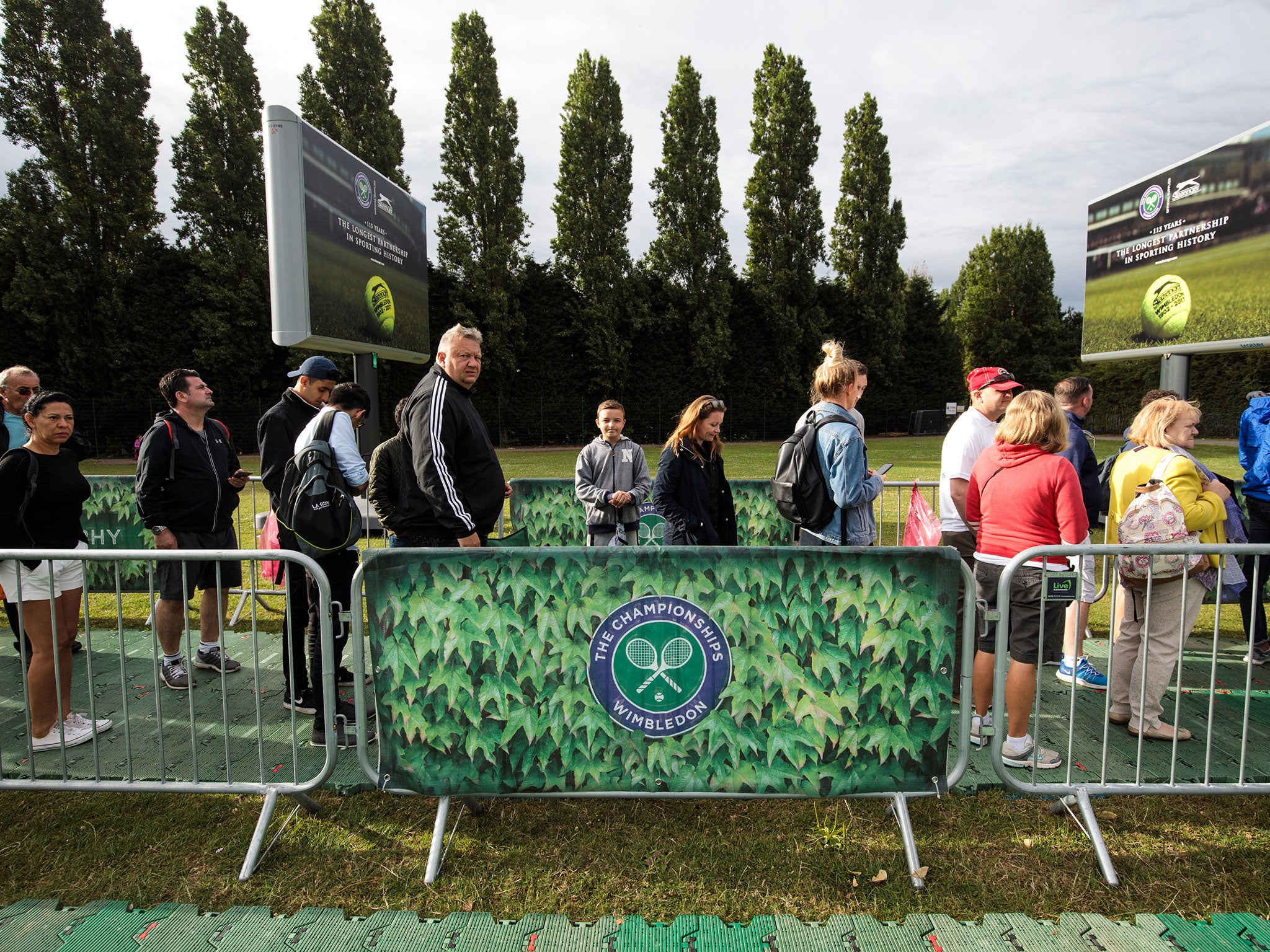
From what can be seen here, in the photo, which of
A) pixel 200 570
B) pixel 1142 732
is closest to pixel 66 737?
pixel 200 570

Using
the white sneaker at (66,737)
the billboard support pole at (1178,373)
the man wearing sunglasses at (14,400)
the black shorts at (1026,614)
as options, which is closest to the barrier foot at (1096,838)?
the black shorts at (1026,614)

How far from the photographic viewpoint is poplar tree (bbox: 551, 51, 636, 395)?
30.3 metres

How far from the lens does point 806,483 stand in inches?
158

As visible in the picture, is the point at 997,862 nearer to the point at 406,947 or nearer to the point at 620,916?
the point at 620,916

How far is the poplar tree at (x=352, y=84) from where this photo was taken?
86.4 ft

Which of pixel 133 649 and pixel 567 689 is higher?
pixel 567 689

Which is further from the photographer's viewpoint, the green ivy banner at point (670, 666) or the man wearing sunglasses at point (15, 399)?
the man wearing sunglasses at point (15, 399)

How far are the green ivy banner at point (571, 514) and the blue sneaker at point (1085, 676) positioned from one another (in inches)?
86.6

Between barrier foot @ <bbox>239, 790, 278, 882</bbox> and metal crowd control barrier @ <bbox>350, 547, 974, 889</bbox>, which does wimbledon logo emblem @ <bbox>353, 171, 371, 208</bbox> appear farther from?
barrier foot @ <bbox>239, 790, 278, 882</bbox>

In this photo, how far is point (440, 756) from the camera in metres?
2.80

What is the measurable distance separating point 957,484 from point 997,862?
2.01 metres

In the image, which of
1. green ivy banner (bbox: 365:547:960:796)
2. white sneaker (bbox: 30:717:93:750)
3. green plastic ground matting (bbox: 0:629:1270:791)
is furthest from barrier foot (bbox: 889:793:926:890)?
white sneaker (bbox: 30:717:93:750)

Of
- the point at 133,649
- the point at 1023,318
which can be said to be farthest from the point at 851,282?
the point at 133,649

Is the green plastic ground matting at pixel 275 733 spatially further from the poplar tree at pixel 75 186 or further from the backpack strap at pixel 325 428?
the poplar tree at pixel 75 186
